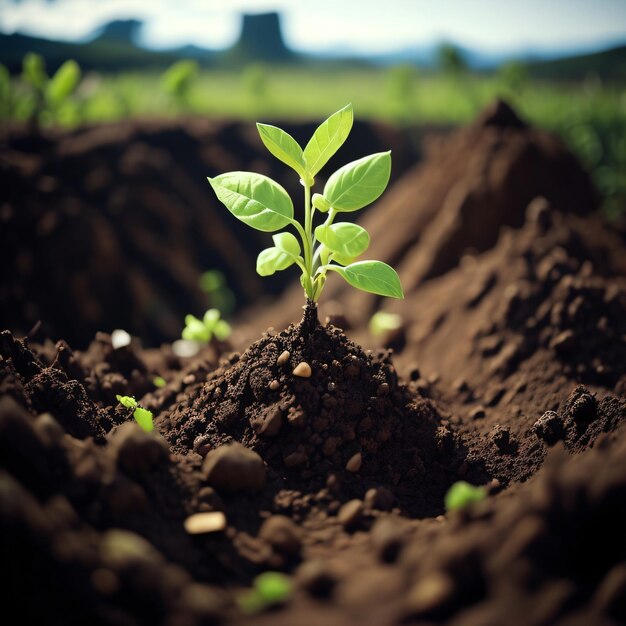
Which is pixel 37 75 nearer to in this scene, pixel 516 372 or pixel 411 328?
pixel 411 328

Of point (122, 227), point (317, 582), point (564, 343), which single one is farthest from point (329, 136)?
point (122, 227)

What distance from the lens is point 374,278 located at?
219 centimetres

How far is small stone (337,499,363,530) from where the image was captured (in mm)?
1790

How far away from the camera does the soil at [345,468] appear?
131 cm

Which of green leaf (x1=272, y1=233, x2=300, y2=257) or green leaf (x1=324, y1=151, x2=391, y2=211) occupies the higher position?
green leaf (x1=324, y1=151, x2=391, y2=211)

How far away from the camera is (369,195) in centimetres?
217

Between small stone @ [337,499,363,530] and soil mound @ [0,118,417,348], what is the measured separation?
13.6ft

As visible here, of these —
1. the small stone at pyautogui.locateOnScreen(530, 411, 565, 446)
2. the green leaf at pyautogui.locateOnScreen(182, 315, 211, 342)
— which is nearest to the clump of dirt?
the small stone at pyautogui.locateOnScreen(530, 411, 565, 446)

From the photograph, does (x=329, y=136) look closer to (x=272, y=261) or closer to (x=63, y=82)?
(x=272, y=261)

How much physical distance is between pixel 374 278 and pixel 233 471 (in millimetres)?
846

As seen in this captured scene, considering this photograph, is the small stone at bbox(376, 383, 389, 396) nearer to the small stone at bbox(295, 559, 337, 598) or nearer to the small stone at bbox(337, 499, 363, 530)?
the small stone at bbox(337, 499, 363, 530)

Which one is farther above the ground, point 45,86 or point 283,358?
point 45,86

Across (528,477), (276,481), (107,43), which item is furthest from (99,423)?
(107,43)

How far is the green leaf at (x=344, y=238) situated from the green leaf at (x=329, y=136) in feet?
0.83
